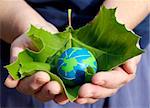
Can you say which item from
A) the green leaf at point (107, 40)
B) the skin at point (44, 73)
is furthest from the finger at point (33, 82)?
the green leaf at point (107, 40)

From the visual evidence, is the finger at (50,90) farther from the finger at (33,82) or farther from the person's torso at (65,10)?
the person's torso at (65,10)

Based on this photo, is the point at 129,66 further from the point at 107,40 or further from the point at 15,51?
the point at 15,51

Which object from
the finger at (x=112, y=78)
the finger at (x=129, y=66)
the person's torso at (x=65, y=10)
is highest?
the person's torso at (x=65, y=10)

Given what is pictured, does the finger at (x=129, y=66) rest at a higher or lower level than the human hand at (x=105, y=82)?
higher

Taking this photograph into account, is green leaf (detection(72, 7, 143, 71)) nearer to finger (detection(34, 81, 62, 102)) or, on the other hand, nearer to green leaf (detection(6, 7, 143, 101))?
green leaf (detection(6, 7, 143, 101))

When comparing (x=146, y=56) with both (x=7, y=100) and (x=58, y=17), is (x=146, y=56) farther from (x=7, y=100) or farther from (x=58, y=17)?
(x=7, y=100)

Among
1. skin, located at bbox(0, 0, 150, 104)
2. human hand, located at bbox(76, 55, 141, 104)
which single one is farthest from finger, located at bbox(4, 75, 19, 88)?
human hand, located at bbox(76, 55, 141, 104)

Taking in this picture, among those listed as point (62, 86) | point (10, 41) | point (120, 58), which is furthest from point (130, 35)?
point (10, 41)
